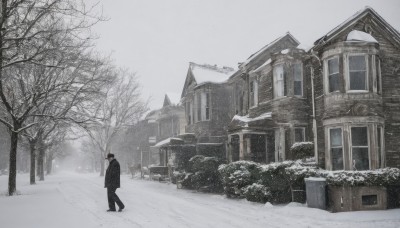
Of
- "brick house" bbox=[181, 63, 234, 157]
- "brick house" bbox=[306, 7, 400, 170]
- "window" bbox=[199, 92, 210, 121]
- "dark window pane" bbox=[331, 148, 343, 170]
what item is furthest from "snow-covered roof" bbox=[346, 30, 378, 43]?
"window" bbox=[199, 92, 210, 121]

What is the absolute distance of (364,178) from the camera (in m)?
13.5

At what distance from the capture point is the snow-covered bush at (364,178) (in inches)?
525

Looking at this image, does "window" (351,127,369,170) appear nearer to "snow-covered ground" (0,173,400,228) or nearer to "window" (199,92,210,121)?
"snow-covered ground" (0,173,400,228)

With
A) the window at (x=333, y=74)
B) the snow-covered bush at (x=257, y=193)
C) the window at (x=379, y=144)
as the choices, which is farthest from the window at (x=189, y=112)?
the window at (x=379, y=144)

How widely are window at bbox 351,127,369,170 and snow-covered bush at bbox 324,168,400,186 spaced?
4.39 feet

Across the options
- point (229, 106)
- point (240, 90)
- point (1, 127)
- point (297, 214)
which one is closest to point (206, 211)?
point (297, 214)

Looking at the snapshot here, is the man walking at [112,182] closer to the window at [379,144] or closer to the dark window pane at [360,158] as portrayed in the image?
the dark window pane at [360,158]

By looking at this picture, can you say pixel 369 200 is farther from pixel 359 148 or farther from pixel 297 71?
pixel 297 71

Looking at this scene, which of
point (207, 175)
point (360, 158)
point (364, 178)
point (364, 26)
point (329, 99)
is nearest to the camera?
point (364, 178)

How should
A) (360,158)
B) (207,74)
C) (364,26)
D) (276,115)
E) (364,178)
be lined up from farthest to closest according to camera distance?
(207,74)
(276,115)
(364,26)
(360,158)
(364,178)

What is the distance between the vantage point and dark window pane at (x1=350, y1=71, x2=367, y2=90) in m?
16.1

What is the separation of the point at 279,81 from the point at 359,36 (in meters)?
5.20

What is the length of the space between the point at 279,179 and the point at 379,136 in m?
Answer: 4.94

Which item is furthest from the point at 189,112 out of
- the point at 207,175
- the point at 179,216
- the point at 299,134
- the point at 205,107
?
the point at 179,216
